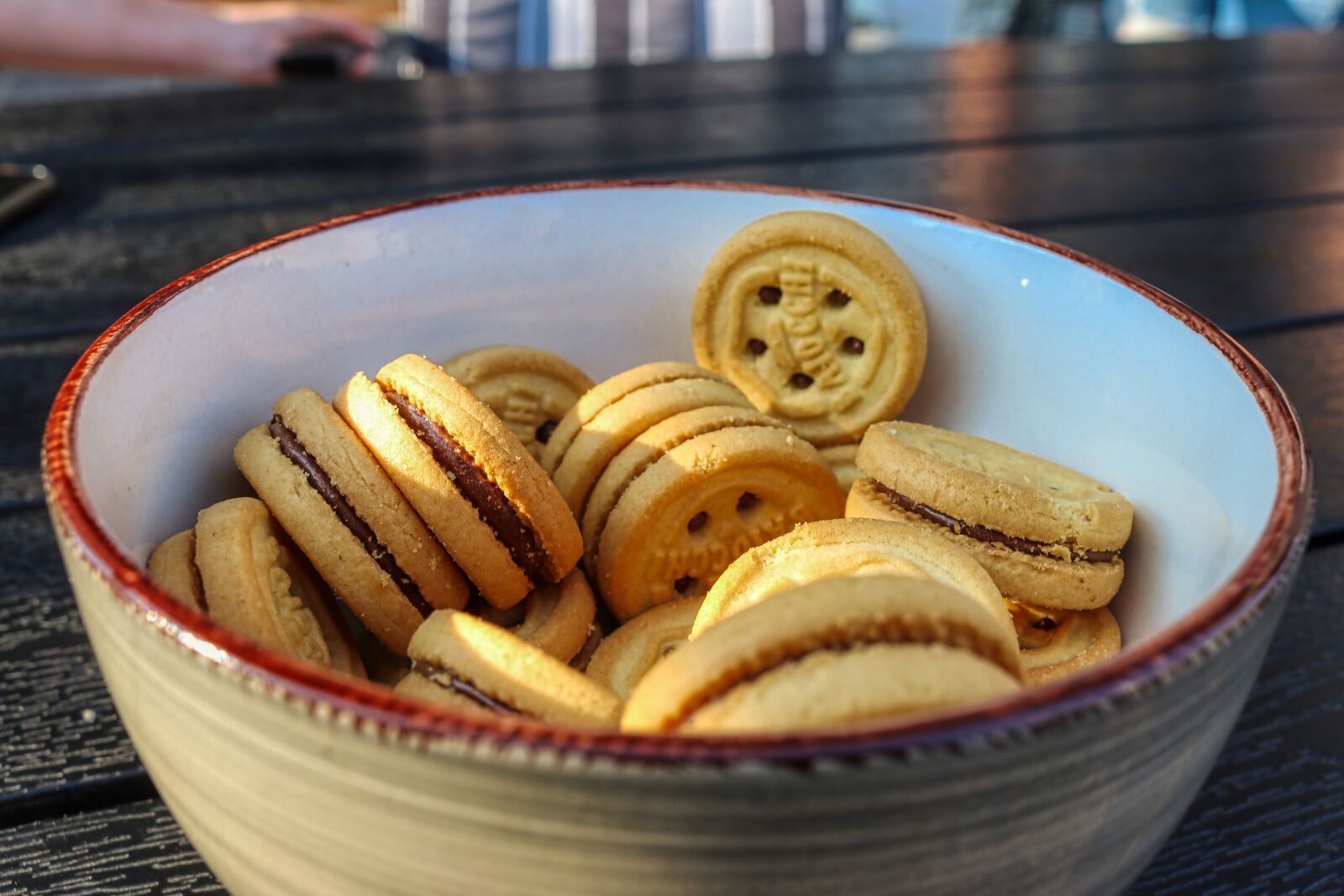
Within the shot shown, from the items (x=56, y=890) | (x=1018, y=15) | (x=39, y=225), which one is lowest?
(x=56, y=890)

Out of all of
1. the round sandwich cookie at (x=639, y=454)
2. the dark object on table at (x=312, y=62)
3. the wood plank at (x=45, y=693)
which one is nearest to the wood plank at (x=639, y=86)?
the dark object on table at (x=312, y=62)

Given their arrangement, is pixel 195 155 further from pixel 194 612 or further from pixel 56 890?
pixel 194 612

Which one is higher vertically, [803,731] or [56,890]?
[803,731]

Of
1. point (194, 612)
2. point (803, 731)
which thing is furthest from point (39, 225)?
point (803, 731)

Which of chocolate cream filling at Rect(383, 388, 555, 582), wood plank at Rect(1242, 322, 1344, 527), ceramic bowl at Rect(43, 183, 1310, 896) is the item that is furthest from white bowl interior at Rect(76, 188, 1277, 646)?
wood plank at Rect(1242, 322, 1344, 527)

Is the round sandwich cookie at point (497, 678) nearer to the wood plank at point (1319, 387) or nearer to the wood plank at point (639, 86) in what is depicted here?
the wood plank at point (1319, 387)
